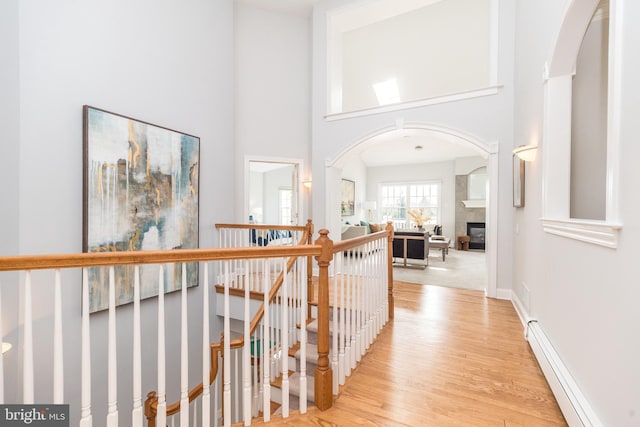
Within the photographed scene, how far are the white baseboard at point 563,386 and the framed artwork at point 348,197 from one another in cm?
671

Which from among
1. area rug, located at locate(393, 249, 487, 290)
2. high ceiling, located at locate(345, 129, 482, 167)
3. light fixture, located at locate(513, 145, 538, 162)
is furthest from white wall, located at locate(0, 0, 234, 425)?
high ceiling, located at locate(345, 129, 482, 167)

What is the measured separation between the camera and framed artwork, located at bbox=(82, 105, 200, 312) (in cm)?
298

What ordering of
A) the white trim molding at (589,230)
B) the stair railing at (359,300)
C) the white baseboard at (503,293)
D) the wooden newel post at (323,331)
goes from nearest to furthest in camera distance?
the white trim molding at (589,230) → the wooden newel post at (323,331) → the stair railing at (359,300) → the white baseboard at (503,293)

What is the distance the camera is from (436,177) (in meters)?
10.0

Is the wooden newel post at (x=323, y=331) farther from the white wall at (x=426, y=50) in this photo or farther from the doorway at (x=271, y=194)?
the doorway at (x=271, y=194)

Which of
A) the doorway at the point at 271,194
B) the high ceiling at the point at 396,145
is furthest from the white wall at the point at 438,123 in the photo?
the doorway at the point at 271,194

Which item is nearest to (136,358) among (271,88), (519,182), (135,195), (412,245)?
(135,195)

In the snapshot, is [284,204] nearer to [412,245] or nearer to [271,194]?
[271,194]

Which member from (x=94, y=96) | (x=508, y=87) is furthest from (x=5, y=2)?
(x=508, y=87)

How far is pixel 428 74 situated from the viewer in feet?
21.3

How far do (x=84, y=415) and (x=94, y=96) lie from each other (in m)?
3.21

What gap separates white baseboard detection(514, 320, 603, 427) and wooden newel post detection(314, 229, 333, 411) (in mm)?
1335

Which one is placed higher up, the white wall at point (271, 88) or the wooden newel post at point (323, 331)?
the white wall at point (271, 88)

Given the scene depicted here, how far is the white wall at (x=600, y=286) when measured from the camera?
3.62ft
